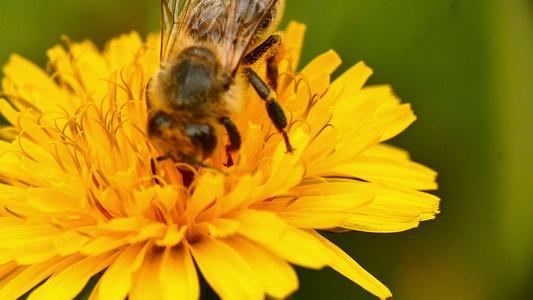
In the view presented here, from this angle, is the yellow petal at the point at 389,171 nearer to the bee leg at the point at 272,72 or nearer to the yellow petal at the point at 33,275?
the bee leg at the point at 272,72

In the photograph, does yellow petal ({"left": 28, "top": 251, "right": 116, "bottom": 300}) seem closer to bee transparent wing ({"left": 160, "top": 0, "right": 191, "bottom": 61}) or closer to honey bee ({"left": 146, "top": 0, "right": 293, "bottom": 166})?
honey bee ({"left": 146, "top": 0, "right": 293, "bottom": 166})

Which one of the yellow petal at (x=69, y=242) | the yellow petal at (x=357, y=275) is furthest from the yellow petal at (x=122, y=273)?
the yellow petal at (x=357, y=275)

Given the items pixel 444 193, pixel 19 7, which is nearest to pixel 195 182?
pixel 444 193

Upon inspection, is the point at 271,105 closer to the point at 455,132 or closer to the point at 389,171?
the point at 389,171

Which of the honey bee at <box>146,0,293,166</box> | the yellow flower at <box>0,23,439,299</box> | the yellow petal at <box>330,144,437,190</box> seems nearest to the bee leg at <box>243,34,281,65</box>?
the honey bee at <box>146,0,293,166</box>

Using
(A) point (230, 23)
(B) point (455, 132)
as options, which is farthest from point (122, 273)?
(B) point (455, 132)

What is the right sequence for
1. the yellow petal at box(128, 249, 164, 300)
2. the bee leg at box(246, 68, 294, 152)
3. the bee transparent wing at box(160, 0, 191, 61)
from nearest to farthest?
1. the yellow petal at box(128, 249, 164, 300)
2. the bee leg at box(246, 68, 294, 152)
3. the bee transparent wing at box(160, 0, 191, 61)

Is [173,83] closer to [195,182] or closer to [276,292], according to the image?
[195,182]
